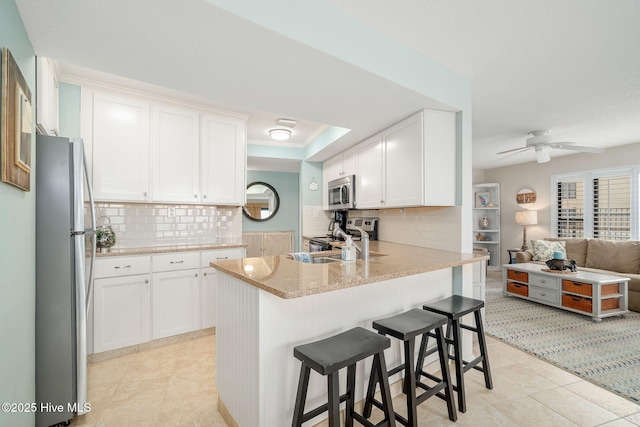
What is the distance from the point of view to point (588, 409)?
1.86 meters

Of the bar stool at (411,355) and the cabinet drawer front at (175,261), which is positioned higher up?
the cabinet drawer front at (175,261)

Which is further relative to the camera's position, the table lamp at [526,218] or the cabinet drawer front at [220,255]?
the table lamp at [526,218]

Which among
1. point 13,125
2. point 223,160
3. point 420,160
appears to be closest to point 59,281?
point 13,125

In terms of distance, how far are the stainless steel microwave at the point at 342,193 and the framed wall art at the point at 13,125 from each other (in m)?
2.85

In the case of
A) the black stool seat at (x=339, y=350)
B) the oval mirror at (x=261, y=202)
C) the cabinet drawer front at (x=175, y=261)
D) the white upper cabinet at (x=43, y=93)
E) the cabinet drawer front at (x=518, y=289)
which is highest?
the white upper cabinet at (x=43, y=93)

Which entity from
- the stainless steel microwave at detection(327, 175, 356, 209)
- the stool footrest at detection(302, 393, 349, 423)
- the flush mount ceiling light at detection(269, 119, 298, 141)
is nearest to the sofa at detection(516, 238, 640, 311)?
the stainless steel microwave at detection(327, 175, 356, 209)

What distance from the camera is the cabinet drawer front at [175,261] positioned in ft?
9.01

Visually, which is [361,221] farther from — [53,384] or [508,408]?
[53,384]

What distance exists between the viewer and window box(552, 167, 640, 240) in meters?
4.51

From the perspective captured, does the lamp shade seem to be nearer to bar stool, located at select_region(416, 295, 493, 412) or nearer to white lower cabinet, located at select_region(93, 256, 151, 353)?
bar stool, located at select_region(416, 295, 493, 412)

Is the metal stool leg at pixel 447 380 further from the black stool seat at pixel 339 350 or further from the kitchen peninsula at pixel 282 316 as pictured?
the black stool seat at pixel 339 350

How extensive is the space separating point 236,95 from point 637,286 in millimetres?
5175

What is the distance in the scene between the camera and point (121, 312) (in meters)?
2.58

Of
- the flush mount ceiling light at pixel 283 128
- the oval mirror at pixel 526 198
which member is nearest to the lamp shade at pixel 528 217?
the oval mirror at pixel 526 198
